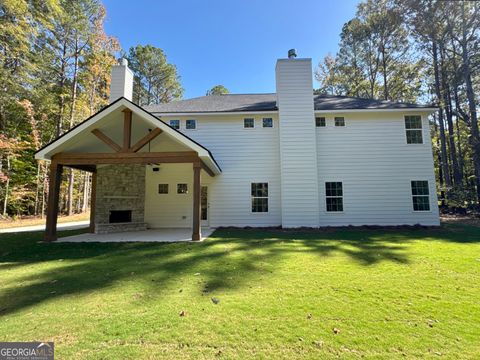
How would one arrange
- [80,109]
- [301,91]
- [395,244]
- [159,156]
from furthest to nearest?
[80,109] < [301,91] < [159,156] < [395,244]

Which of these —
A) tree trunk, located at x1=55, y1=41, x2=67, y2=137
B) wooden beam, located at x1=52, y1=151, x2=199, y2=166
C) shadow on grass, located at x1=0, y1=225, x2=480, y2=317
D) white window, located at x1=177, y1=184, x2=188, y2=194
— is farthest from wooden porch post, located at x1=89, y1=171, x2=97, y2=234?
tree trunk, located at x1=55, y1=41, x2=67, y2=137

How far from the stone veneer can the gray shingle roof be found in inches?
131


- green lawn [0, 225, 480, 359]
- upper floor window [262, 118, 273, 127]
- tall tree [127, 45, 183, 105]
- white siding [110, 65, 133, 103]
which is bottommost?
green lawn [0, 225, 480, 359]

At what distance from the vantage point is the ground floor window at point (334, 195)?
11109 mm

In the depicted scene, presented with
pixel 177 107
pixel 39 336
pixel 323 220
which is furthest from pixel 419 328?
pixel 177 107

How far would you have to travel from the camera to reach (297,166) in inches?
424

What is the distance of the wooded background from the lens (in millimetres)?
14984

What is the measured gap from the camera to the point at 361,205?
434 inches

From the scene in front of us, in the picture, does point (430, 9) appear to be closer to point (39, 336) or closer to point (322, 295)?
point (322, 295)

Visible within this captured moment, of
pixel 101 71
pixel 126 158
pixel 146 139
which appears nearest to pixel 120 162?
pixel 126 158

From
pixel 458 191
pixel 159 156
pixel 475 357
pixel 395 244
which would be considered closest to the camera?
pixel 475 357

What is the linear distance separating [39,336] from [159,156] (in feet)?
19.4

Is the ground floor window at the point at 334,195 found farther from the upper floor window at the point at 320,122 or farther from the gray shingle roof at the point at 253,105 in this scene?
the gray shingle roof at the point at 253,105

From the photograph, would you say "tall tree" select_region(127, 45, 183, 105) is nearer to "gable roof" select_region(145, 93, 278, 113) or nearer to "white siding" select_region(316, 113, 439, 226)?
"gable roof" select_region(145, 93, 278, 113)
